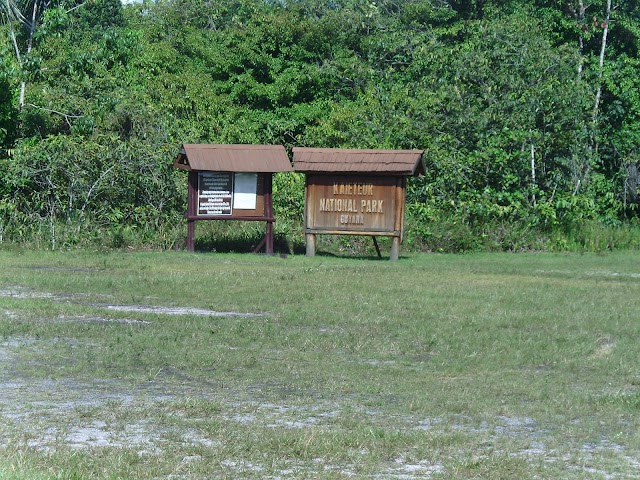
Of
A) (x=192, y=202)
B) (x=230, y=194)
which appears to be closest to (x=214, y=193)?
(x=230, y=194)

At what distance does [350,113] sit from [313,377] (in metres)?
22.7

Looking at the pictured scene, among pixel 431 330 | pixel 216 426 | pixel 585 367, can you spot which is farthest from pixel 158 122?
pixel 216 426

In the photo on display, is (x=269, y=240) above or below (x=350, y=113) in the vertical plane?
below

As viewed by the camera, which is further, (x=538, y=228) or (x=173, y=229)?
(x=538, y=228)

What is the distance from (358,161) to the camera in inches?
879

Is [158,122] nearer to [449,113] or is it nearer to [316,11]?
[449,113]

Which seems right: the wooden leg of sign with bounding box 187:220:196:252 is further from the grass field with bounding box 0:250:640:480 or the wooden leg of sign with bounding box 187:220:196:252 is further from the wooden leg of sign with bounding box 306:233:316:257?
the grass field with bounding box 0:250:640:480

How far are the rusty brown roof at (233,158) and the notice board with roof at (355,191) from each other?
43 centimetres

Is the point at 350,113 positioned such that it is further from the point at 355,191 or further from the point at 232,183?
the point at 232,183

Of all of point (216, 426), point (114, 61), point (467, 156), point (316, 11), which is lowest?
point (216, 426)

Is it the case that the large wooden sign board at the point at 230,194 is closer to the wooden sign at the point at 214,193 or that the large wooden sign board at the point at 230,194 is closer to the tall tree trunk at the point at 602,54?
the wooden sign at the point at 214,193

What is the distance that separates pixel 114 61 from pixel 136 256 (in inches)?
612

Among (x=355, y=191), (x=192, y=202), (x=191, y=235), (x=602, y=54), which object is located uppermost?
(x=602, y=54)

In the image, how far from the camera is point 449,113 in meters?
29.2
